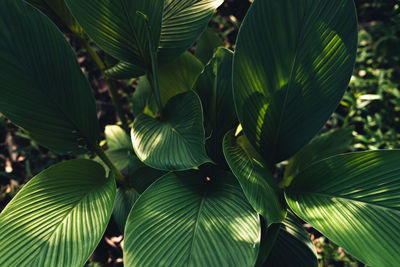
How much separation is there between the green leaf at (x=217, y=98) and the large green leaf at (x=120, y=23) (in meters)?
0.17

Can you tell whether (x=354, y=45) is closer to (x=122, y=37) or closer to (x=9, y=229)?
(x=122, y=37)

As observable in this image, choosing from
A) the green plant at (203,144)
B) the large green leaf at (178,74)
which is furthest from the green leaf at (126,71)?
→ the large green leaf at (178,74)

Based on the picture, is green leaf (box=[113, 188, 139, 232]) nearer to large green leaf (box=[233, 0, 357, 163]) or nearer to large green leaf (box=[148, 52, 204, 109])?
large green leaf (box=[148, 52, 204, 109])

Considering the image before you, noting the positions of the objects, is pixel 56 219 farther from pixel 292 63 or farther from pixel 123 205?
pixel 292 63

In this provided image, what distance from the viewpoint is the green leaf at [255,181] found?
0.56 meters

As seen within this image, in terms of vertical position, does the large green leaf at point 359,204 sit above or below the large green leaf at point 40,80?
below

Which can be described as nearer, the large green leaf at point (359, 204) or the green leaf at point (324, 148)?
the large green leaf at point (359, 204)

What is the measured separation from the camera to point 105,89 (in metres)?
1.53

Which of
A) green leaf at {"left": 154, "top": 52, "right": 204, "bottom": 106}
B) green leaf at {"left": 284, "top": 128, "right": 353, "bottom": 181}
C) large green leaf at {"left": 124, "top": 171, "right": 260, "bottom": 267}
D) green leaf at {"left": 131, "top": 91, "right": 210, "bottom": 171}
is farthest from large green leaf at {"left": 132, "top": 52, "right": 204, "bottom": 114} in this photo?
green leaf at {"left": 284, "top": 128, "right": 353, "bottom": 181}

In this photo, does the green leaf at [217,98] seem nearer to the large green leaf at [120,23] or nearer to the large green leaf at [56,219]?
the large green leaf at [120,23]

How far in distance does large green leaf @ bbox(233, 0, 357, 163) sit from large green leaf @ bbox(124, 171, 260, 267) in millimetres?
201

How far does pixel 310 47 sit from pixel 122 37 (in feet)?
1.56

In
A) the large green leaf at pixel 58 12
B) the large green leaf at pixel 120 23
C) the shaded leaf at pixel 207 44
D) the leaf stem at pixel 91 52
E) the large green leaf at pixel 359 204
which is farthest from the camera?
the shaded leaf at pixel 207 44

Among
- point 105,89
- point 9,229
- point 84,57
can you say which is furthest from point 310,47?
point 84,57
